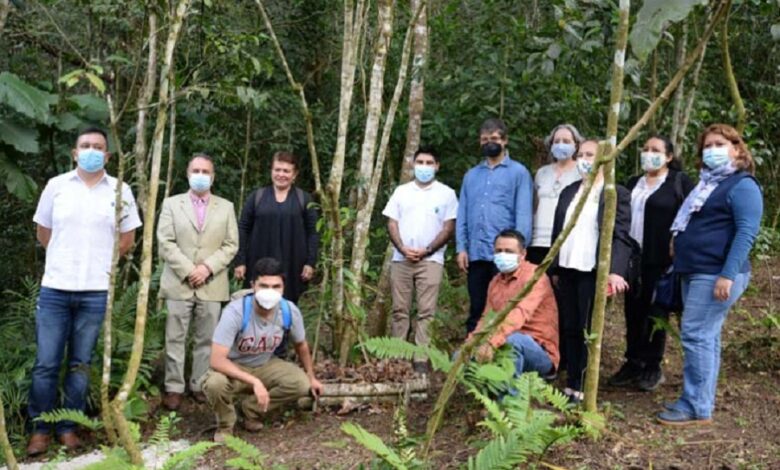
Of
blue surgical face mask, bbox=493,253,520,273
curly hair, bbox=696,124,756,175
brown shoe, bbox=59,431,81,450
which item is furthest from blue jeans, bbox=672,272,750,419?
brown shoe, bbox=59,431,81,450

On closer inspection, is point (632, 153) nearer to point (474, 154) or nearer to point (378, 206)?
point (474, 154)

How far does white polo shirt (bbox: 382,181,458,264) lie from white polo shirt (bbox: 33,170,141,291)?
75.4 inches

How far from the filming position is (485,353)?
171 inches

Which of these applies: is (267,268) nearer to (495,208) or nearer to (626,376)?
(495,208)

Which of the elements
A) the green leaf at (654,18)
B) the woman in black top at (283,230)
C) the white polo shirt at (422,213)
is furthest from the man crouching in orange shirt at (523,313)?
the green leaf at (654,18)

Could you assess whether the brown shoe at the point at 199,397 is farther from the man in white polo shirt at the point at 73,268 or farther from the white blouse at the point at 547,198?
the white blouse at the point at 547,198

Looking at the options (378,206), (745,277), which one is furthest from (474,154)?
(745,277)

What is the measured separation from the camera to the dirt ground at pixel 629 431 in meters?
3.77

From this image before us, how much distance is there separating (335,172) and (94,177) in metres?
1.53

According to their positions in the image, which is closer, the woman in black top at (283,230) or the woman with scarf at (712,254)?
the woman with scarf at (712,254)

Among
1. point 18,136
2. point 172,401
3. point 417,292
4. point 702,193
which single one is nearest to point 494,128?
point 417,292

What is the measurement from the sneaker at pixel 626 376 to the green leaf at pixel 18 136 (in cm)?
507

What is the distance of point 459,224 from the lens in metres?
5.56

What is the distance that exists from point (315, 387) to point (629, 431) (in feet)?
6.43
